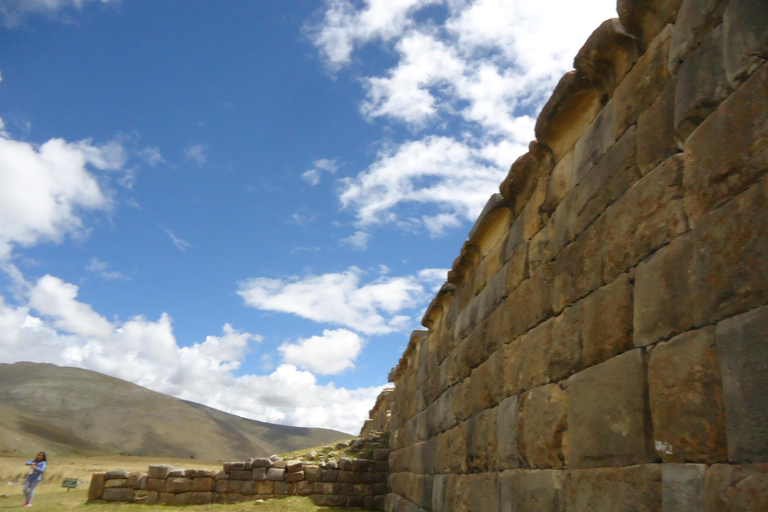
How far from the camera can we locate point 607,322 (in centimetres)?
288

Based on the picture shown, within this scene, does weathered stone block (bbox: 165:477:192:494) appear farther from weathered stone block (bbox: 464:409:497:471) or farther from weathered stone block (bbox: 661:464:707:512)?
weathered stone block (bbox: 661:464:707:512)

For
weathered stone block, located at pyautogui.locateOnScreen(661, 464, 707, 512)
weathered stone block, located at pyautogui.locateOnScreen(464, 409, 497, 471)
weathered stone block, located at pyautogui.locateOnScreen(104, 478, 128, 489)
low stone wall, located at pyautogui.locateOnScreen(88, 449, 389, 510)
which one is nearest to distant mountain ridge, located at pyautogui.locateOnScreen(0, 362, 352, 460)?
weathered stone block, located at pyautogui.locateOnScreen(104, 478, 128, 489)

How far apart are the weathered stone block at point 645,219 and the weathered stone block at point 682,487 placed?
3.02ft

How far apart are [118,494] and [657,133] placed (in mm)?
13680

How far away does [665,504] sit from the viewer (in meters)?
2.20

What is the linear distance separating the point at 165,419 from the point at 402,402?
92326 millimetres

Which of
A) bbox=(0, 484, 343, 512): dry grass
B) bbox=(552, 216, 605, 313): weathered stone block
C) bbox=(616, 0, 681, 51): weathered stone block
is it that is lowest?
bbox=(0, 484, 343, 512): dry grass

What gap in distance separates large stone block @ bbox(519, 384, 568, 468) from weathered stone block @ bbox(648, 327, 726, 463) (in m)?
0.99

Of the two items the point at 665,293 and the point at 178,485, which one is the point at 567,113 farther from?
the point at 178,485

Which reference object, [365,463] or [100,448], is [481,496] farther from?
[100,448]

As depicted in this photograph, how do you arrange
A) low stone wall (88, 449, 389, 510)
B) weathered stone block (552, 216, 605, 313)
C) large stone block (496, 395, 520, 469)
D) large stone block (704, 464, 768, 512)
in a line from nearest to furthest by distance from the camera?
large stone block (704, 464, 768, 512) < weathered stone block (552, 216, 605, 313) < large stone block (496, 395, 520, 469) < low stone wall (88, 449, 389, 510)

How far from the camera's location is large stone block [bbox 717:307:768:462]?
178 centimetres

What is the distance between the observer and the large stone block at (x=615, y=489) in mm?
2324

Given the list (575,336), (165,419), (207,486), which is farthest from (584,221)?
(165,419)
